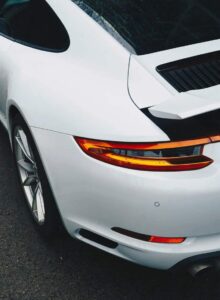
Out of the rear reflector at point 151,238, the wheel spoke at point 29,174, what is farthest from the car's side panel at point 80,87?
the rear reflector at point 151,238

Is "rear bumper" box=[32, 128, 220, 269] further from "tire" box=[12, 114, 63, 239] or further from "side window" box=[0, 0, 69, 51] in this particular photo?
"side window" box=[0, 0, 69, 51]

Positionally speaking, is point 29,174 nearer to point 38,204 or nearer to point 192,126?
point 38,204

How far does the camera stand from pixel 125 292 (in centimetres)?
255

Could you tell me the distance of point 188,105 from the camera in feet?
6.18

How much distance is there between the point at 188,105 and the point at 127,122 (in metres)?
0.29

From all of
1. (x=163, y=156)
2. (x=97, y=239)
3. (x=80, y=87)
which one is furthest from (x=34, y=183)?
(x=163, y=156)

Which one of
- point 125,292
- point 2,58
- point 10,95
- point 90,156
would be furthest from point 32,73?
point 125,292

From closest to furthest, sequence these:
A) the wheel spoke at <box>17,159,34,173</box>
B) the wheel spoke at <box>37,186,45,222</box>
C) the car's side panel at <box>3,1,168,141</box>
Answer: the car's side panel at <box>3,1,168,141</box> < the wheel spoke at <box>37,186,45,222</box> < the wheel spoke at <box>17,159,34,173</box>

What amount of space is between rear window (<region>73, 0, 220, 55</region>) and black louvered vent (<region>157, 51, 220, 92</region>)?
13 cm

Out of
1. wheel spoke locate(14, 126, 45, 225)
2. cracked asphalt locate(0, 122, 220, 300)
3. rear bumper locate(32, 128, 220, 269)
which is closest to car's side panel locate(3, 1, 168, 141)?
rear bumper locate(32, 128, 220, 269)

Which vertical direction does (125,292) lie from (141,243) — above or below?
below

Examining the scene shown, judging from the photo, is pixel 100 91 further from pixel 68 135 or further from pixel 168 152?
pixel 168 152

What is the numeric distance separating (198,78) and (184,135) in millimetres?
323

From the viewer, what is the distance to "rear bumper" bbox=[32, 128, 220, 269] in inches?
77.3
